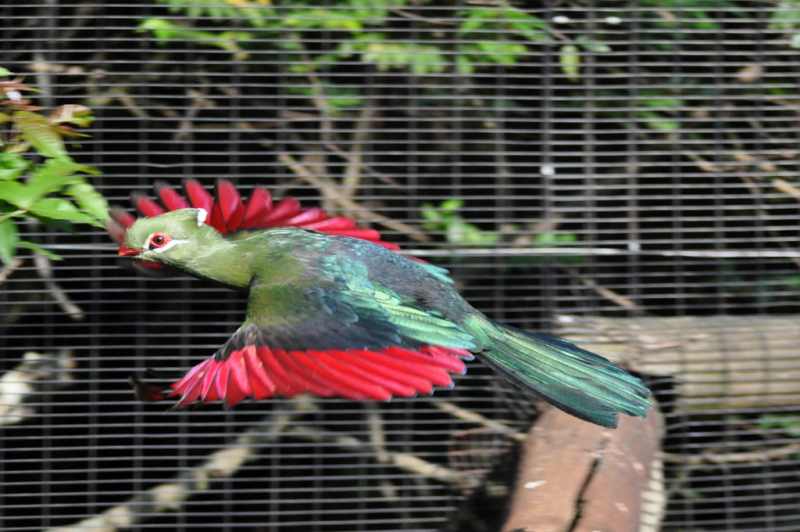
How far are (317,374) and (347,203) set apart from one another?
128cm

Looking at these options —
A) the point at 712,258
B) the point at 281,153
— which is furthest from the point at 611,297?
the point at 281,153

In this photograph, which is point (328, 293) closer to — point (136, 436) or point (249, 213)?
point (249, 213)

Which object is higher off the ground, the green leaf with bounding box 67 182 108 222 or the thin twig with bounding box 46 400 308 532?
the green leaf with bounding box 67 182 108 222

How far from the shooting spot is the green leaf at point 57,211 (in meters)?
1.69

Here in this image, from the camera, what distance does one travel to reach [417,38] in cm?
271

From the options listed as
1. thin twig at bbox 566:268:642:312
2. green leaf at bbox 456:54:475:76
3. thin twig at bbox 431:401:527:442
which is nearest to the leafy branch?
green leaf at bbox 456:54:475:76

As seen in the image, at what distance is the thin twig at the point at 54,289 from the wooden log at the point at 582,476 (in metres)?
1.18

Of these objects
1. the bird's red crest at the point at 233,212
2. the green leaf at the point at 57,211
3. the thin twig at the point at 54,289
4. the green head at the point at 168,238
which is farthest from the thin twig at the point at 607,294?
the green leaf at the point at 57,211

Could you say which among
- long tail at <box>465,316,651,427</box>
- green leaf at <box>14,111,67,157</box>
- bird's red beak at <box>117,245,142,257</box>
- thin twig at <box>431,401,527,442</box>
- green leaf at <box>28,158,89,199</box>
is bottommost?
thin twig at <box>431,401,527,442</box>

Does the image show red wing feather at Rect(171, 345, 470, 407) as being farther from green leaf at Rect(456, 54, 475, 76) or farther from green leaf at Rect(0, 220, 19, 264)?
green leaf at Rect(456, 54, 475, 76)

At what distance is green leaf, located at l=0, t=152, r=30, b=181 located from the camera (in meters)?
1.71

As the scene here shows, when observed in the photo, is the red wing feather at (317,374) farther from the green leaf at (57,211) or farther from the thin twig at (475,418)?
the thin twig at (475,418)

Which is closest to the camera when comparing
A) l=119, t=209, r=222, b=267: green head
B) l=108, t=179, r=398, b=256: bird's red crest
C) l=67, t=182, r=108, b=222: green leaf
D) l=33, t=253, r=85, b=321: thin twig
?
l=67, t=182, r=108, b=222: green leaf

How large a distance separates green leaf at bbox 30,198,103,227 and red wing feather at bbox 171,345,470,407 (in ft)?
1.12
